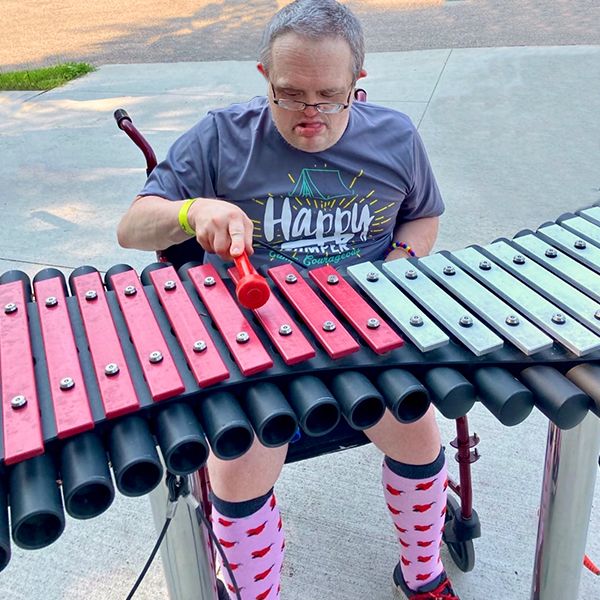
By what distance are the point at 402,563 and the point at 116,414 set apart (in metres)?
1.09

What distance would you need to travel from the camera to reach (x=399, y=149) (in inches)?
75.1

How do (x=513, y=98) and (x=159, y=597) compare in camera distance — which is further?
(x=513, y=98)

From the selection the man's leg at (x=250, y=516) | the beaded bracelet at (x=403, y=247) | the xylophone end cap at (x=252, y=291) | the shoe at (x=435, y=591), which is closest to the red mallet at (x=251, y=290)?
the xylophone end cap at (x=252, y=291)

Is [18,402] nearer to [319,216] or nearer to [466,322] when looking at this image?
[466,322]

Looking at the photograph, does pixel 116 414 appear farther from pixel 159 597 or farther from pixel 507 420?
pixel 159 597

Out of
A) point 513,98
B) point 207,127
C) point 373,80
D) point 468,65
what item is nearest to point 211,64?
point 373,80

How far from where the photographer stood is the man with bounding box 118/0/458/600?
1517 mm

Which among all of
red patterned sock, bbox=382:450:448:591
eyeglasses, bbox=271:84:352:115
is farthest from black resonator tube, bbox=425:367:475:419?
eyeglasses, bbox=271:84:352:115

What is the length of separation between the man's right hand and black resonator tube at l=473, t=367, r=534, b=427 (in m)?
0.52

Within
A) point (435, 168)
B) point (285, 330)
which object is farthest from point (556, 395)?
point (435, 168)

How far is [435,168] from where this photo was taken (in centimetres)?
436

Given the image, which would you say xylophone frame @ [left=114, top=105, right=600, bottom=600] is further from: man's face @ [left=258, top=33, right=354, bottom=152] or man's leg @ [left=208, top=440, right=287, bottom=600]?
man's face @ [left=258, top=33, right=354, bottom=152]

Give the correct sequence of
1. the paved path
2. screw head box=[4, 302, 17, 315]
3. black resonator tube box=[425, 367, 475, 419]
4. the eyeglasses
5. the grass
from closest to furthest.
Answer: black resonator tube box=[425, 367, 475, 419] < screw head box=[4, 302, 17, 315] < the eyeglasses < the grass < the paved path

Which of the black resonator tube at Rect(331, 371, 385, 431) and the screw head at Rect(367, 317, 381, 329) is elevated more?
the screw head at Rect(367, 317, 381, 329)
